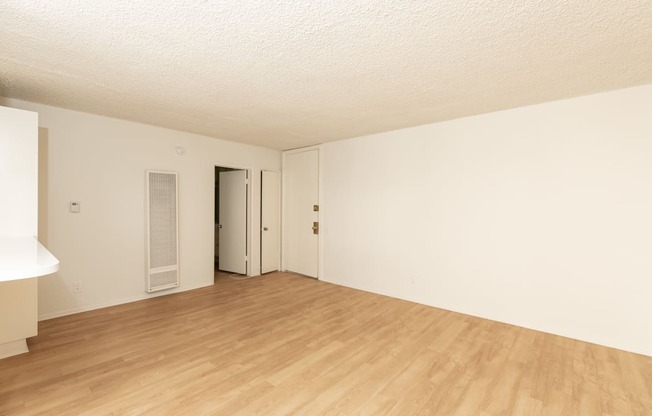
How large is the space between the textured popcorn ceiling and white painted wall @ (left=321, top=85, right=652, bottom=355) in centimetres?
41

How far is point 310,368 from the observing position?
2.47 m

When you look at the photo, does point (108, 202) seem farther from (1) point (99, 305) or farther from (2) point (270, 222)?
(2) point (270, 222)

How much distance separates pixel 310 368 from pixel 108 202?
338 centimetres

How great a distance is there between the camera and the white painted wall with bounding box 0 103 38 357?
2457 mm

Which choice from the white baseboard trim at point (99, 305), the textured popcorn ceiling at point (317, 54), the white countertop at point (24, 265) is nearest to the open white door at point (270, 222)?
the white baseboard trim at point (99, 305)

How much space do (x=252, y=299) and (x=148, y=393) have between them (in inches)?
Result: 84.8

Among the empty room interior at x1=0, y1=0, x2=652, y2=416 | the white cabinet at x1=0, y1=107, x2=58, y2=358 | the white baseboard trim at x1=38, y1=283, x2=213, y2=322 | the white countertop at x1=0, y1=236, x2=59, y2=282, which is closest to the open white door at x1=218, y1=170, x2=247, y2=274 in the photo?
the empty room interior at x1=0, y1=0, x2=652, y2=416

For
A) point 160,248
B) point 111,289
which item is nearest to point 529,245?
point 160,248

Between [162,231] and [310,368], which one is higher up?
[162,231]

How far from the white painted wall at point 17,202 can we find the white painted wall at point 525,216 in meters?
3.89

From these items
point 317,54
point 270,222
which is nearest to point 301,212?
point 270,222

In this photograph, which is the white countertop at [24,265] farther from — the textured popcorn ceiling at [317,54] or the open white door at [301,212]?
the open white door at [301,212]

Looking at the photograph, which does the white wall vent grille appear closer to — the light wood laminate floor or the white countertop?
the light wood laminate floor

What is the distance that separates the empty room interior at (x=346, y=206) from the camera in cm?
194
